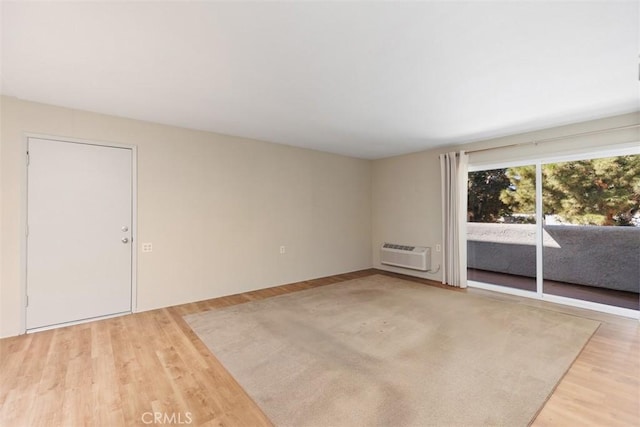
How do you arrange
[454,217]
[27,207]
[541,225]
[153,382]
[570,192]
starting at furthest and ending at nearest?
1. [454,217]
2. [541,225]
3. [570,192]
4. [27,207]
5. [153,382]

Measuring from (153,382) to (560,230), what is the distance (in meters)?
5.01

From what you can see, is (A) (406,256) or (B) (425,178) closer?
(B) (425,178)

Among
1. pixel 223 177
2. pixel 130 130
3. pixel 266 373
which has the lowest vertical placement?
pixel 266 373

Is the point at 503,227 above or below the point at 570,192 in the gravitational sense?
below

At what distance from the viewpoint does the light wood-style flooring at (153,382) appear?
1.71 m

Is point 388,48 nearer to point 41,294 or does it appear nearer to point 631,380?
point 631,380

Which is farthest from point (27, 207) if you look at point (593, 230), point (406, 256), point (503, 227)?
point (593, 230)

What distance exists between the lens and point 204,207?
4016 mm

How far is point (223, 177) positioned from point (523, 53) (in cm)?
370

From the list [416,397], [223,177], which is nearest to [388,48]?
[416,397]

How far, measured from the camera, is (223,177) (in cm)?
419

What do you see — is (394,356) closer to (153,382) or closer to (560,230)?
(153,382)

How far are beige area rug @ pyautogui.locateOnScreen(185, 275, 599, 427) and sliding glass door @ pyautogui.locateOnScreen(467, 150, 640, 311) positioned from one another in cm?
84

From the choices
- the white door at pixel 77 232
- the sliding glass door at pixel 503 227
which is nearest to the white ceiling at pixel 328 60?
the white door at pixel 77 232
